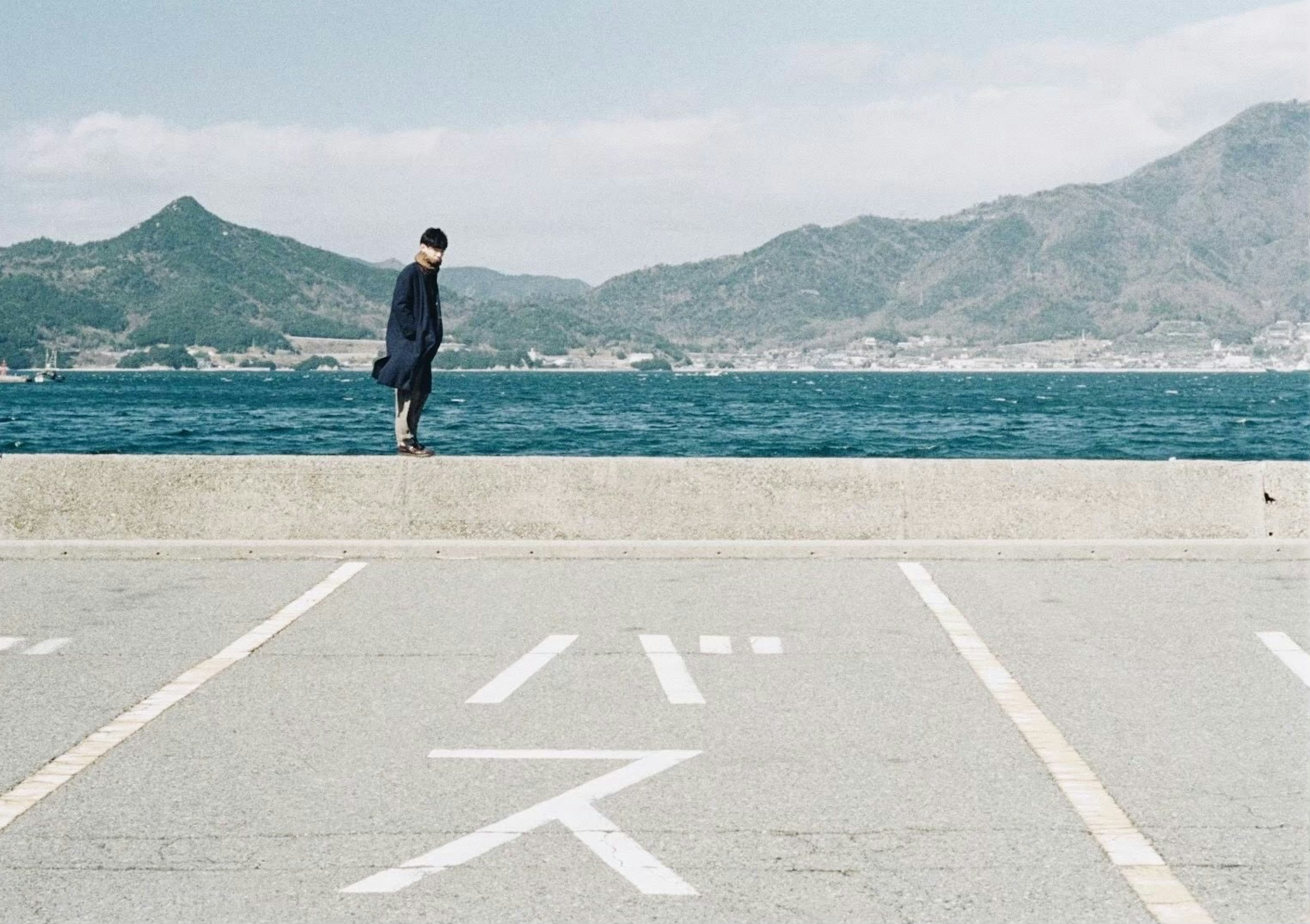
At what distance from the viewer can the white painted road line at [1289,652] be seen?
776 cm

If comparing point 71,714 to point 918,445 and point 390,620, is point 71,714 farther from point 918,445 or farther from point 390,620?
point 918,445

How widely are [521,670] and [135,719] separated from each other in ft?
5.84

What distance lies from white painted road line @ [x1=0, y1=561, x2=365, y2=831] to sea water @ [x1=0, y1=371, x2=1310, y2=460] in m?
36.2

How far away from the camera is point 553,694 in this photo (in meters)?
7.27

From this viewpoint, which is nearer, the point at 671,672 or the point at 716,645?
the point at 671,672

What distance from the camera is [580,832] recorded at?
5.22 meters

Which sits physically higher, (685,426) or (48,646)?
(48,646)

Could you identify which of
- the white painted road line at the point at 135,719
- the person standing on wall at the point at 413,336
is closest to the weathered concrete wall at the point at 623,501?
the person standing on wall at the point at 413,336

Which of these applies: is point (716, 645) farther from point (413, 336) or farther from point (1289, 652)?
point (413, 336)

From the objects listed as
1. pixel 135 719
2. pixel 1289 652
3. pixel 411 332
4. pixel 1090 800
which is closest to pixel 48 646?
pixel 135 719

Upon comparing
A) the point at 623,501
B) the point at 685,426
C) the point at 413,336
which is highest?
the point at 413,336

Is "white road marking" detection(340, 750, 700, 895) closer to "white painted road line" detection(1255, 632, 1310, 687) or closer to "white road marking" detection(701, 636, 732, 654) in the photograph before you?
"white road marking" detection(701, 636, 732, 654)

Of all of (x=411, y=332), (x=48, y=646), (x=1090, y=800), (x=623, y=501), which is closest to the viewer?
(x=1090, y=800)

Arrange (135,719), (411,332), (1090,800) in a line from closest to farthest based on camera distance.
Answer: (1090,800), (135,719), (411,332)
